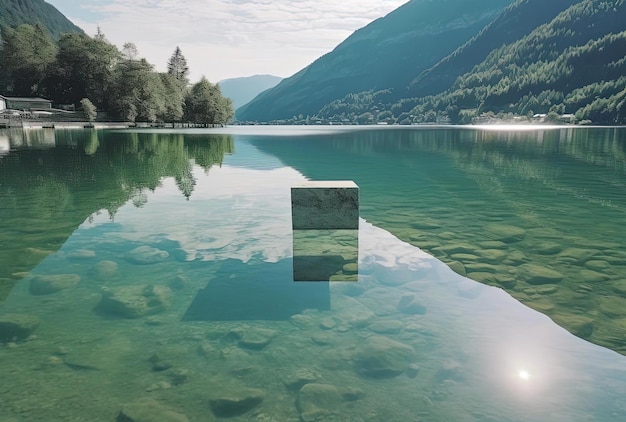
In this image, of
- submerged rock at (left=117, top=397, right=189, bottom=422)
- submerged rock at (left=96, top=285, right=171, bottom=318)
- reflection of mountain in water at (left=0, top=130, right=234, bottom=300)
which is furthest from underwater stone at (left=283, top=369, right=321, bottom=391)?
reflection of mountain in water at (left=0, top=130, right=234, bottom=300)

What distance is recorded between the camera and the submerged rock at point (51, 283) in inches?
309

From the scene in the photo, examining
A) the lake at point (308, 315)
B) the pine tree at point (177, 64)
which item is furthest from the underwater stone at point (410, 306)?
the pine tree at point (177, 64)

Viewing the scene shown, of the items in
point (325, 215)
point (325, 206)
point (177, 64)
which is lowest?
point (325, 215)

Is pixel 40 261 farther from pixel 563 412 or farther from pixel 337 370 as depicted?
pixel 563 412

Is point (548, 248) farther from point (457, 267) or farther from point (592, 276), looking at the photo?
point (457, 267)

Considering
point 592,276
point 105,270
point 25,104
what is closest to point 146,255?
point 105,270

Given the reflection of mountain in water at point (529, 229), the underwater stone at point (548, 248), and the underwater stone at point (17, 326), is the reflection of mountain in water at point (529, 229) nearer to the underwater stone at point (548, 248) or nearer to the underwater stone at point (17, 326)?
the underwater stone at point (548, 248)

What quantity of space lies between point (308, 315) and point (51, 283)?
16.7ft

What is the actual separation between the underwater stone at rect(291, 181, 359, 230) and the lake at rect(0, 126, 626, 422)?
0.49 meters

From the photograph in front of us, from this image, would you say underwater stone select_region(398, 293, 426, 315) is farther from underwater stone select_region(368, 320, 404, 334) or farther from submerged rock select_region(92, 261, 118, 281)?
submerged rock select_region(92, 261, 118, 281)

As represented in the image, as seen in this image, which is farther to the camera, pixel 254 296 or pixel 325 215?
pixel 325 215

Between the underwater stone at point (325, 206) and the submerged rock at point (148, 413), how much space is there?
7.36 metres

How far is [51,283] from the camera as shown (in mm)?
8125

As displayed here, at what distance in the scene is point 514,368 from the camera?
534cm
